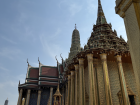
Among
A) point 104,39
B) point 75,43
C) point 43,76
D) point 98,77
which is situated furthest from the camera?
point 75,43

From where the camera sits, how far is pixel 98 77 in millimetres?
12039

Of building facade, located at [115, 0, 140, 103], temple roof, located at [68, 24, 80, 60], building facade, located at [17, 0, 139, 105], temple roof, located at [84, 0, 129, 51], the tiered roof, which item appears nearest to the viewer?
building facade, located at [115, 0, 140, 103]

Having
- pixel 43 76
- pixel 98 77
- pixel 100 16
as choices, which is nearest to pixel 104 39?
pixel 98 77

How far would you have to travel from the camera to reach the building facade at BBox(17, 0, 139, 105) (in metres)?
10.4

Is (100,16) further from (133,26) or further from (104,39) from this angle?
(133,26)

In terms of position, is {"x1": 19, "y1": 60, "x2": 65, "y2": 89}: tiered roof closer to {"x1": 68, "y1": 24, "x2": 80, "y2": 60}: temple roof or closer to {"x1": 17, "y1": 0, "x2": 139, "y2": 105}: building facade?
{"x1": 17, "y1": 0, "x2": 139, "y2": 105}: building facade

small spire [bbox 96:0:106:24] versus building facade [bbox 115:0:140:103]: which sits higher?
small spire [bbox 96:0:106:24]

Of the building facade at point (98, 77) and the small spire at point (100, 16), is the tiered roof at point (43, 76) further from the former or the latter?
the small spire at point (100, 16)

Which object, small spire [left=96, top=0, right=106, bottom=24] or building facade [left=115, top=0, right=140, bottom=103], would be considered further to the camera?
small spire [left=96, top=0, right=106, bottom=24]

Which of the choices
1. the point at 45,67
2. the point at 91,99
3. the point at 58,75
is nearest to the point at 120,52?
the point at 91,99

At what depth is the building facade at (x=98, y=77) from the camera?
1035 cm

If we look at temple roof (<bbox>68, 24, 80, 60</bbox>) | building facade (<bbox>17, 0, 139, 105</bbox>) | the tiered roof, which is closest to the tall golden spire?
building facade (<bbox>17, 0, 139, 105</bbox>)

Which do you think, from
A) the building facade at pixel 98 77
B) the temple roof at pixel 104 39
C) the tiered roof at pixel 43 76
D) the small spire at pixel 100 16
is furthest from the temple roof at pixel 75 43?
the temple roof at pixel 104 39

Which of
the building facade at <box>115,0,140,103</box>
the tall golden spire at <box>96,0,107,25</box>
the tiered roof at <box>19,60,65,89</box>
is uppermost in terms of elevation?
the tall golden spire at <box>96,0,107,25</box>
